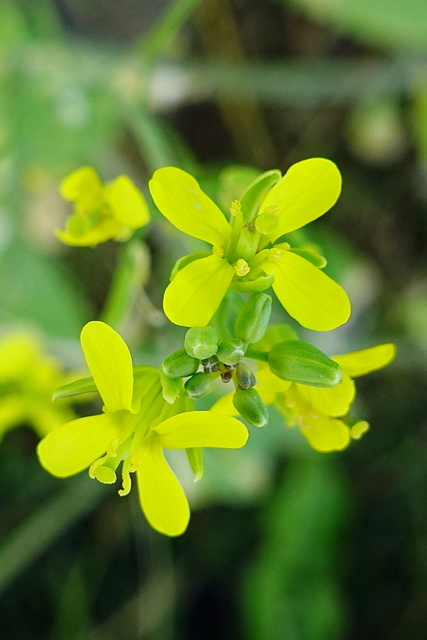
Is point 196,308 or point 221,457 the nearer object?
point 196,308

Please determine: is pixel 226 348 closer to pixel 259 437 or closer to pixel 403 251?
pixel 259 437

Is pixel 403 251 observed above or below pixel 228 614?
above

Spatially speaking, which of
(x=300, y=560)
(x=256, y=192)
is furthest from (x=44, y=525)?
(x=256, y=192)

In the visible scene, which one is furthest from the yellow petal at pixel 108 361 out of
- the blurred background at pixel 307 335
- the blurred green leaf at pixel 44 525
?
the blurred green leaf at pixel 44 525

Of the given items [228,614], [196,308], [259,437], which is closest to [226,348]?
[196,308]

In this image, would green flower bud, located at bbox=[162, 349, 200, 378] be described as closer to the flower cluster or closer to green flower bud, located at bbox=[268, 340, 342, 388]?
the flower cluster
